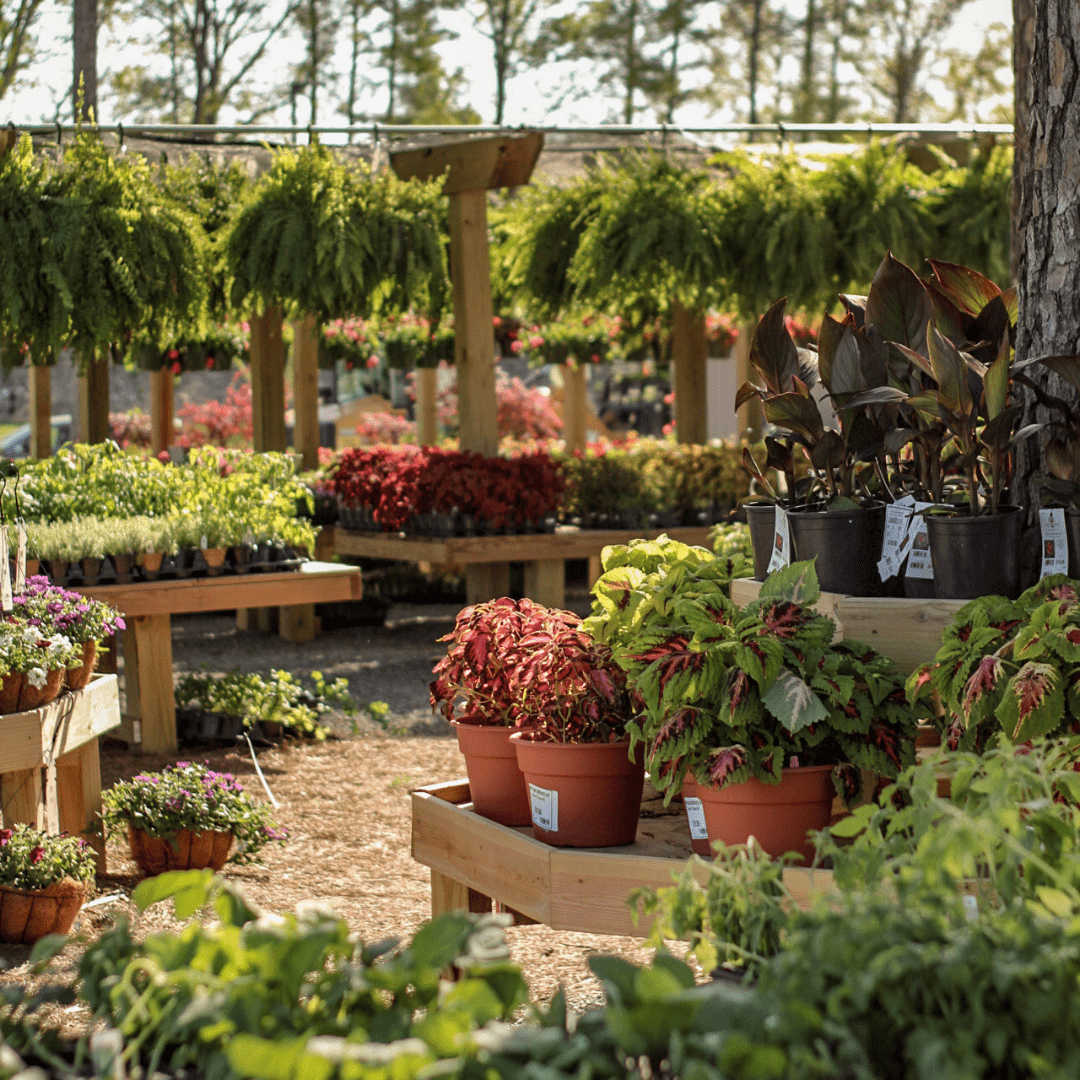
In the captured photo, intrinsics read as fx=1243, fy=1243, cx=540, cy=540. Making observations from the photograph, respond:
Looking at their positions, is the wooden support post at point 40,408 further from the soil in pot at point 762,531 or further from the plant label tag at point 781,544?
the plant label tag at point 781,544

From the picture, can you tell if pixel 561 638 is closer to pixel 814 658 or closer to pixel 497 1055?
pixel 814 658

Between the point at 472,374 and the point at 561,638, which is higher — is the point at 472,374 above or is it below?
above

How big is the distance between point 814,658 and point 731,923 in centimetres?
75

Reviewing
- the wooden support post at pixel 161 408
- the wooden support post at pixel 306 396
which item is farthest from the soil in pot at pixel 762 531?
the wooden support post at pixel 161 408

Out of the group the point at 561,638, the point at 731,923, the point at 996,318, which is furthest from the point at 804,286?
the point at 731,923

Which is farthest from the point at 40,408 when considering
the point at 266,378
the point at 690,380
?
the point at 690,380

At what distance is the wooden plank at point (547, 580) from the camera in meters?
6.77

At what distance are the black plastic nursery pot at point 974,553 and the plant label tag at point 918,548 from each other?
22 millimetres

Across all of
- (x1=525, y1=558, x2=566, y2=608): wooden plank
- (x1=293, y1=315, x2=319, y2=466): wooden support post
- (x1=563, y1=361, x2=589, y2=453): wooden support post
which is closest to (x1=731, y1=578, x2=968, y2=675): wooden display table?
(x1=525, y1=558, x2=566, y2=608): wooden plank

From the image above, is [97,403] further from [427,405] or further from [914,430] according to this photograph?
[914,430]

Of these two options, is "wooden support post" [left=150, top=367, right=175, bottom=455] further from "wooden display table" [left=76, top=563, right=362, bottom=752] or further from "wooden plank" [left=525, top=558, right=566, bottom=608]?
"wooden display table" [left=76, top=563, right=362, bottom=752]

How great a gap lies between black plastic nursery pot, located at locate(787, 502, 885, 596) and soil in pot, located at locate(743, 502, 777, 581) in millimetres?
170

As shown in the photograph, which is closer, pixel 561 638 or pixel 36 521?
pixel 561 638

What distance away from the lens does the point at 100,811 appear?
11.3 ft
